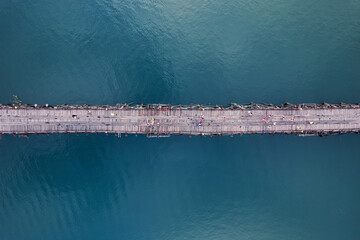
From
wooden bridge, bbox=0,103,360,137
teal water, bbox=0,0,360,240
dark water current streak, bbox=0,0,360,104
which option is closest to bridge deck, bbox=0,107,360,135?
wooden bridge, bbox=0,103,360,137

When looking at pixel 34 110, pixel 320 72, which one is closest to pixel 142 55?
pixel 34 110

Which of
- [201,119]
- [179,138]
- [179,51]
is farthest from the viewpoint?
[179,51]

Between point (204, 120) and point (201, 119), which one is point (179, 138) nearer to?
point (201, 119)

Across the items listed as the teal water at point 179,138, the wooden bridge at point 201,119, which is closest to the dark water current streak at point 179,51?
the teal water at point 179,138

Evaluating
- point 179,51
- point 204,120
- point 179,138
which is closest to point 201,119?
point 204,120

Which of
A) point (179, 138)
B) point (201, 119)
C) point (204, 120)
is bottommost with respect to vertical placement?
point (179, 138)

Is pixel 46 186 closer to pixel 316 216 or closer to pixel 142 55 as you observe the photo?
pixel 142 55

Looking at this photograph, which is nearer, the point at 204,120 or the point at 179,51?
the point at 204,120

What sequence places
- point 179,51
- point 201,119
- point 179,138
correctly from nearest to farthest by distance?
point 201,119, point 179,138, point 179,51
